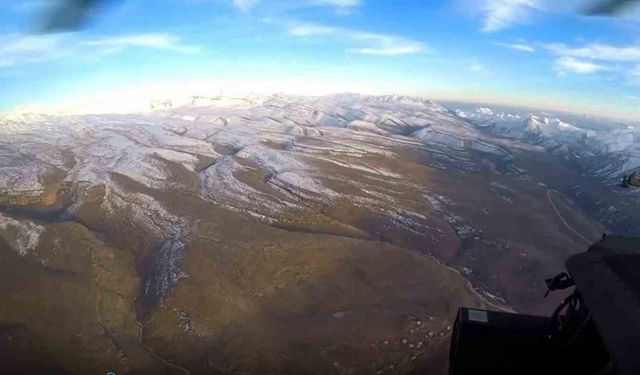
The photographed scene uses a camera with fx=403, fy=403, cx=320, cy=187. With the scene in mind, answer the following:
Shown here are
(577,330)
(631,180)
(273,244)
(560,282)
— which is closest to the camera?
(577,330)

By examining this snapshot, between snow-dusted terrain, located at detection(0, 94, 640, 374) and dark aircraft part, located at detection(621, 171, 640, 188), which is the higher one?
dark aircraft part, located at detection(621, 171, 640, 188)

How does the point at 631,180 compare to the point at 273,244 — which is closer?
the point at 631,180

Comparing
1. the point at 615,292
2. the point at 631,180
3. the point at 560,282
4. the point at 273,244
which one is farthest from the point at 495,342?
the point at 273,244

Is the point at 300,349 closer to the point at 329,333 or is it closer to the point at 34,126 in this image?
the point at 329,333

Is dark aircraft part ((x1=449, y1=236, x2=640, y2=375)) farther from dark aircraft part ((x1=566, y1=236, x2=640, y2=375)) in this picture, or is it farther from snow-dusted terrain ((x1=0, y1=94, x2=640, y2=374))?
snow-dusted terrain ((x1=0, y1=94, x2=640, y2=374))

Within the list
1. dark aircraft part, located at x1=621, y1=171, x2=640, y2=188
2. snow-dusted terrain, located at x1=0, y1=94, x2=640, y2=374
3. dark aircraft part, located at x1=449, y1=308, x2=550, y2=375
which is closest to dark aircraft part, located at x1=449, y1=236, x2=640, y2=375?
dark aircraft part, located at x1=449, y1=308, x2=550, y2=375

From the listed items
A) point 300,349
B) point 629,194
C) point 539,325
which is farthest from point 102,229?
point 629,194

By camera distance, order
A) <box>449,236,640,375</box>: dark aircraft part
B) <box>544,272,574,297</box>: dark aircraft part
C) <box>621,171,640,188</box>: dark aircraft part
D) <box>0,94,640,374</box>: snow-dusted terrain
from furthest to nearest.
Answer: <box>0,94,640,374</box>: snow-dusted terrain
<box>621,171,640,188</box>: dark aircraft part
<box>544,272,574,297</box>: dark aircraft part
<box>449,236,640,375</box>: dark aircraft part

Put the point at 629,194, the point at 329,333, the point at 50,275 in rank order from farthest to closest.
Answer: the point at 629,194 → the point at 50,275 → the point at 329,333

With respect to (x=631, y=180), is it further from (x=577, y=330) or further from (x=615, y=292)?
(x=615, y=292)
